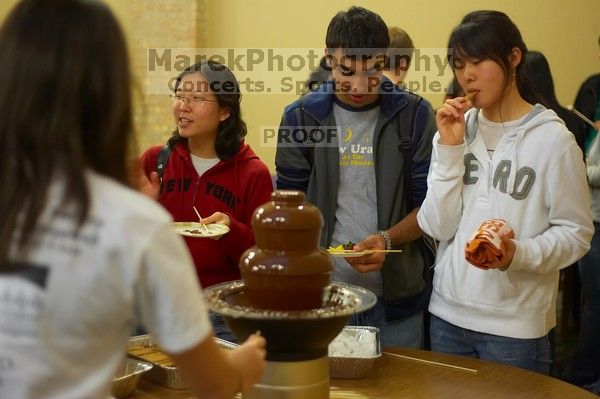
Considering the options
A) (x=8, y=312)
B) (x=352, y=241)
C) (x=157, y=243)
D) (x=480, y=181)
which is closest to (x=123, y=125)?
(x=157, y=243)

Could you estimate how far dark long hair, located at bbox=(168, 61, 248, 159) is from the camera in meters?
3.38

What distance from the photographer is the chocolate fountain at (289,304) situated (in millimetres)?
1911

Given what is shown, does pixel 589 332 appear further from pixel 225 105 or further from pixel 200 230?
pixel 200 230

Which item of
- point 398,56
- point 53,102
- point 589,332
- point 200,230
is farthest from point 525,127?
point 589,332

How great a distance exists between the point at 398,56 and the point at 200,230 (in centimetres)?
222

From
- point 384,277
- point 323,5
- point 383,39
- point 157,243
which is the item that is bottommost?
point 384,277

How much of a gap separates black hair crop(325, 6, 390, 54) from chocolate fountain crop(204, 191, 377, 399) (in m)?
1.49

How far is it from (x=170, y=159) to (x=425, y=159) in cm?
96

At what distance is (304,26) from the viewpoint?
22.6 ft

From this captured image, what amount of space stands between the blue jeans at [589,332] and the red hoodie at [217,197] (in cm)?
229

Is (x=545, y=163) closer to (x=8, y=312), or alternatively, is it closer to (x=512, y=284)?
(x=512, y=284)

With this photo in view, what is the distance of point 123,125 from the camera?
147 centimetres

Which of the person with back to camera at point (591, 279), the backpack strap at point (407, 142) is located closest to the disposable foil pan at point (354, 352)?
the backpack strap at point (407, 142)

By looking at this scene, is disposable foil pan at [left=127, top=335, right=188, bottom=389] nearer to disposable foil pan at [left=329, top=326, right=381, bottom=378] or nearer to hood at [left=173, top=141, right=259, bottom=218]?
disposable foil pan at [left=329, top=326, right=381, bottom=378]
